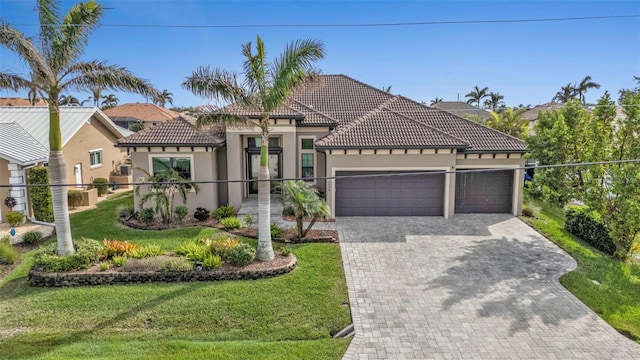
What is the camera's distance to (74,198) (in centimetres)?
1998

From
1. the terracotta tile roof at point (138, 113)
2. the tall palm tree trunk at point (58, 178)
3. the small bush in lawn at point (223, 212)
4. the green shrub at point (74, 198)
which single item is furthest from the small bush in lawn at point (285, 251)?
the terracotta tile roof at point (138, 113)

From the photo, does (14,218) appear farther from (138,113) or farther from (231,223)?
(138,113)

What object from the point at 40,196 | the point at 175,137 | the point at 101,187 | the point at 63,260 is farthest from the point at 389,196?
the point at 101,187

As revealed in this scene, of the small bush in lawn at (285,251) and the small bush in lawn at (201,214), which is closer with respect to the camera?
the small bush in lawn at (285,251)

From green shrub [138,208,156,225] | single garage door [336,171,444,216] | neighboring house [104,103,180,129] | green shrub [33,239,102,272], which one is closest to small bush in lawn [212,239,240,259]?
green shrub [33,239,102,272]

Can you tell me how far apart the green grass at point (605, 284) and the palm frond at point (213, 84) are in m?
11.3

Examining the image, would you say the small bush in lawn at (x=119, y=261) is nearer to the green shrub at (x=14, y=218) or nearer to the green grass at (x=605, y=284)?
the green shrub at (x=14, y=218)

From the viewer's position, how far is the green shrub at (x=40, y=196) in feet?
56.9

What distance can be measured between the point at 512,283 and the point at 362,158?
316 inches

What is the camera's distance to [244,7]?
14.8 metres

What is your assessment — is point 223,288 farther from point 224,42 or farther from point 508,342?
point 224,42

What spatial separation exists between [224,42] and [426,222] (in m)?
11.6

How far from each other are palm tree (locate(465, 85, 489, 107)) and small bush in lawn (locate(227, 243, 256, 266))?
214ft

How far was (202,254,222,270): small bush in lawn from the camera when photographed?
38.0 ft
